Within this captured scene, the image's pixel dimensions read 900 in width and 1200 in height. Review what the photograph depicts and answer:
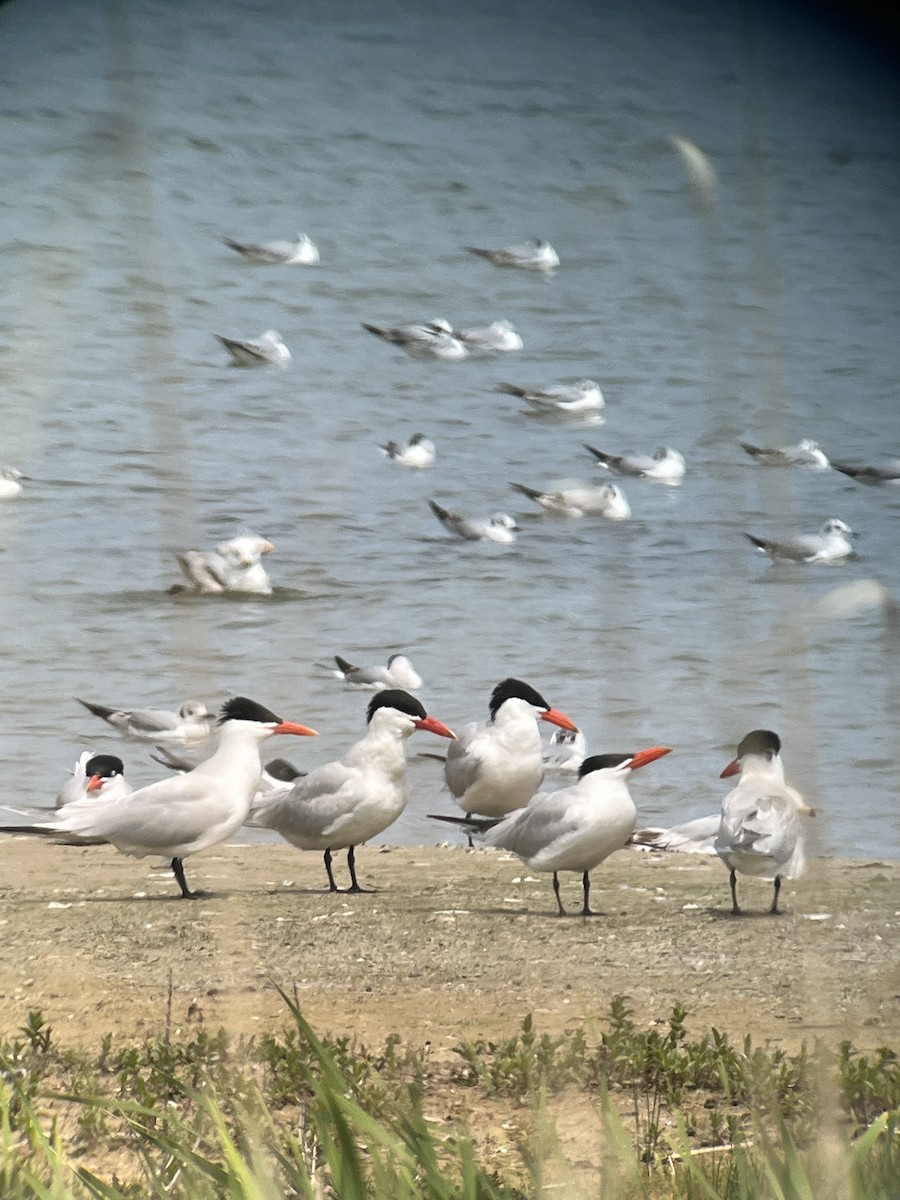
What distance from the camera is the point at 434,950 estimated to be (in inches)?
82.9

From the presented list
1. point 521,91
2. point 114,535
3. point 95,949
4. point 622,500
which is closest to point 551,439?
point 622,500

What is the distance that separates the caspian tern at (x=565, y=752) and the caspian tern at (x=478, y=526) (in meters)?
0.47

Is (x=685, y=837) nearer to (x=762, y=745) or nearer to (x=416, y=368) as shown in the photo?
(x=762, y=745)

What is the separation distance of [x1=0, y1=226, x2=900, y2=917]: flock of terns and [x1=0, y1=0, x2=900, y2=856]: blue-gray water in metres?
0.06

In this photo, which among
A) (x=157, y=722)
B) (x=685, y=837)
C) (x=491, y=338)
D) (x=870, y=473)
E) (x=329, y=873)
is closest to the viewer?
(x=329, y=873)

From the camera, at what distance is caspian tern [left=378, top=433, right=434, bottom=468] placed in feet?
11.0

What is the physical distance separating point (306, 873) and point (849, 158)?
189cm

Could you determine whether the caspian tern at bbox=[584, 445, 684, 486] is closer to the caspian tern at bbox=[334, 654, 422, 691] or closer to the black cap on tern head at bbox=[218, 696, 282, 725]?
the caspian tern at bbox=[334, 654, 422, 691]

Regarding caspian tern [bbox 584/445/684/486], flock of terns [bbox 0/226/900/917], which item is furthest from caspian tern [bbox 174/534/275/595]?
caspian tern [bbox 584/445/684/486]

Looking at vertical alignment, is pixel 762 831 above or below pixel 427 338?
below

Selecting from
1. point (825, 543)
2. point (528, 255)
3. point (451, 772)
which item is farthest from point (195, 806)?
point (528, 255)

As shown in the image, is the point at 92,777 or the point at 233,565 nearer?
the point at 92,777

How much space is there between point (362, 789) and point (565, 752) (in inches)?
28.7

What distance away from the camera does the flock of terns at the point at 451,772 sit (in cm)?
218
